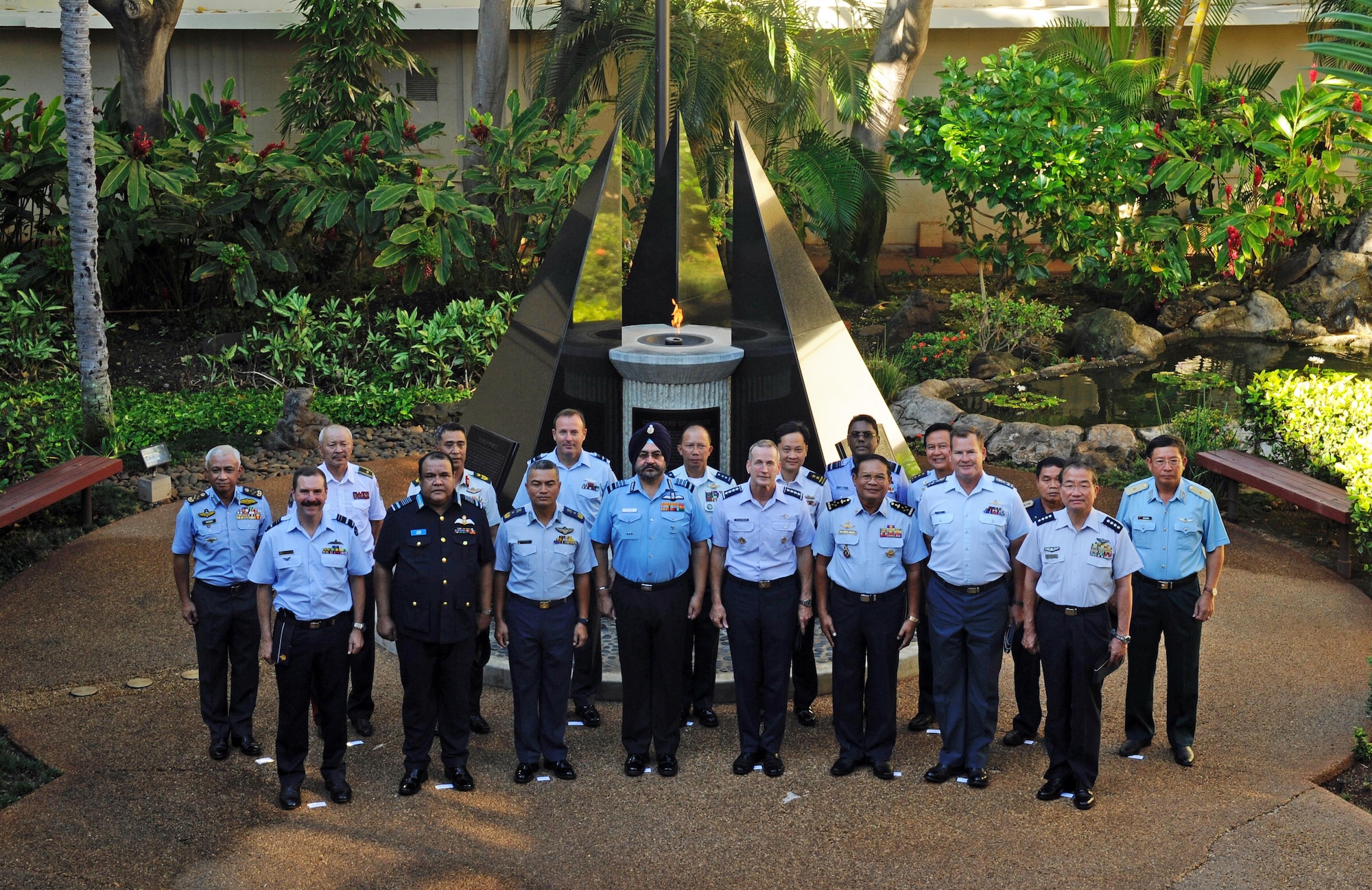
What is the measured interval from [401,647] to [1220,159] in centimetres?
1099

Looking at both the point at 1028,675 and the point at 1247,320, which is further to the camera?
the point at 1247,320

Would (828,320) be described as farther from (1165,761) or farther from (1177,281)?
(1177,281)

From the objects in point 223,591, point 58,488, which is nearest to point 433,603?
point 223,591

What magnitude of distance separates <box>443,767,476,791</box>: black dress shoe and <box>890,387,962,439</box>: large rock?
20.3 ft

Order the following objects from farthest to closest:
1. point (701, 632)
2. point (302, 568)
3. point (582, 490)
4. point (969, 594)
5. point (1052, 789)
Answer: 1. point (582, 490)
2. point (701, 632)
3. point (969, 594)
4. point (1052, 789)
5. point (302, 568)

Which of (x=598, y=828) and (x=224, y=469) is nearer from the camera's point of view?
(x=598, y=828)

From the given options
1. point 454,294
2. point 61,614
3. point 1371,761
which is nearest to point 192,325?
point 454,294

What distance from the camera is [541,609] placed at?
542 centimetres

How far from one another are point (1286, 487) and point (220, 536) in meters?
6.28

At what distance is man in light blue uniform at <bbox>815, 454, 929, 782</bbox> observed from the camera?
5.46 meters

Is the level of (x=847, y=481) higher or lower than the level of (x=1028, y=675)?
higher

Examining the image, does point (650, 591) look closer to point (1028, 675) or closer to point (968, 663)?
point (968, 663)

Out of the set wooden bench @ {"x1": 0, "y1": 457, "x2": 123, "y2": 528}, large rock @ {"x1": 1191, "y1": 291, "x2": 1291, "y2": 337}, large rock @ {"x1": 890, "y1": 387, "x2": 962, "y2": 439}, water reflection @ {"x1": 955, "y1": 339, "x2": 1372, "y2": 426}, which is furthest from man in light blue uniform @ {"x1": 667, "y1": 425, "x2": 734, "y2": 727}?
large rock @ {"x1": 1191, "y1": 291, "x2": 1291, "y2": 337}

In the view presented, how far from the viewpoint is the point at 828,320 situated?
7.60 meters
